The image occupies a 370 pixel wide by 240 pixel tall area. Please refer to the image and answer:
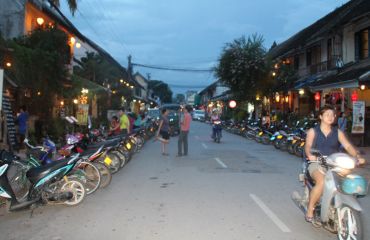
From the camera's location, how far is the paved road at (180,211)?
23.2ft

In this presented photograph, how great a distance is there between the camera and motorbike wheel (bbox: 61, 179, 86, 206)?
886cm

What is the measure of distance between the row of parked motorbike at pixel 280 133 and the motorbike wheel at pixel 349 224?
1208 centimetres

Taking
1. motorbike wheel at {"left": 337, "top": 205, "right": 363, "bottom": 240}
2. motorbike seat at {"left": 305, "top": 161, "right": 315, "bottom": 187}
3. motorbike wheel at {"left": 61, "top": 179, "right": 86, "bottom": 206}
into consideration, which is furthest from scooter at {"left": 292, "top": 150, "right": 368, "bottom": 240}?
motorbike wheel at {"left": 61, "top": 179, "right": 86, "bottom": 206}

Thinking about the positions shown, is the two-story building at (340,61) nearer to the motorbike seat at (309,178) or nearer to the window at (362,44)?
the window at (362,44)

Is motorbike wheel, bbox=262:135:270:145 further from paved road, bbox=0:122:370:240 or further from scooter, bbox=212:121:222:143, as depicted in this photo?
paved road, bbox=0:122:370:240

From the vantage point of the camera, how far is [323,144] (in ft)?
23.2

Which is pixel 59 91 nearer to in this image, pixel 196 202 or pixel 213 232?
pixel 196 202

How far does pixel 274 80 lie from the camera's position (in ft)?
121

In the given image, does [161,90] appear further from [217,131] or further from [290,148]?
[290,148]

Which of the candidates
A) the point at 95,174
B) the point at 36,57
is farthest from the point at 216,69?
the point at 95,174

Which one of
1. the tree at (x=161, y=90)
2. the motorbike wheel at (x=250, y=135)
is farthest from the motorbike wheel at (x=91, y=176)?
the tree at (x=161, y=90)

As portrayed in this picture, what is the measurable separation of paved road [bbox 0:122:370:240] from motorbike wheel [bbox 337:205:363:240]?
0.78 m

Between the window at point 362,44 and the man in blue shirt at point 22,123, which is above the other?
the window at point 362,44

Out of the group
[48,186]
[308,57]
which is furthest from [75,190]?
[308,57]
